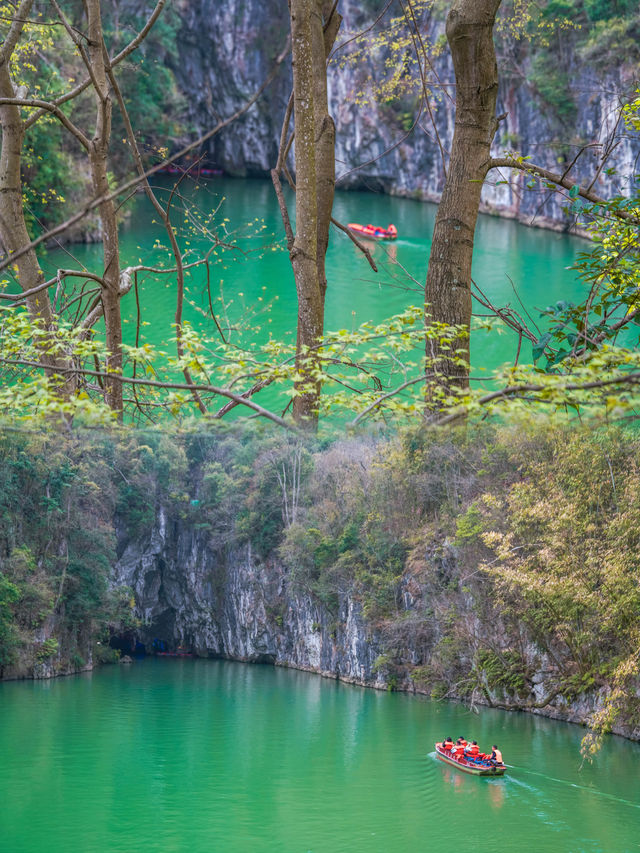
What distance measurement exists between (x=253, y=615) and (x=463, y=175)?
187 cm

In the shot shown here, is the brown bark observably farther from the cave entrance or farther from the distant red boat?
the distant red boat

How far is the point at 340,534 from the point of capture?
7.31ft

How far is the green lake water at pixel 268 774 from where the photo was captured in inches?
103

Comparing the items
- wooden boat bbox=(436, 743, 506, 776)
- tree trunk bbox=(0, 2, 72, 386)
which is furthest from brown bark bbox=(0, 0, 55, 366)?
wooden boat bbox=(436, 743, 506, 776)

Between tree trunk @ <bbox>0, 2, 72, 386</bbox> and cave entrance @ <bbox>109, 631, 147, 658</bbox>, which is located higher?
tree trunk @ <bbox>0, 2, 72, 386</bbox>

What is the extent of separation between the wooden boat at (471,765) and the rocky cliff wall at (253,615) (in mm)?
516

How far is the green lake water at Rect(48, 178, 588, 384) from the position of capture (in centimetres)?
1436

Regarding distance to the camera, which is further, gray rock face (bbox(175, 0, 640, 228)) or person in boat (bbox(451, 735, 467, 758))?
gray rock face (bbox(175, 0, 640, 228))

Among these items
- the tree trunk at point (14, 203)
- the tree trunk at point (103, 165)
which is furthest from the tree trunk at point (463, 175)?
the tree trunk at point (14, 203)

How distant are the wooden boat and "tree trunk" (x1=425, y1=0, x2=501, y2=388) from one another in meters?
1.54

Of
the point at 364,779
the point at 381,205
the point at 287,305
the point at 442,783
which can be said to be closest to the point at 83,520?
the point at 364,779

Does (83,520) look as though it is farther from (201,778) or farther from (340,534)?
(201,778)

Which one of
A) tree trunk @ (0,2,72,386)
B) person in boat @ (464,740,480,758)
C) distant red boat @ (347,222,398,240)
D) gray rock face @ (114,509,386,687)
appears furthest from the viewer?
distant red boat @ (347,222,398,240)

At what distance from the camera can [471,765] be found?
3.82 meters
